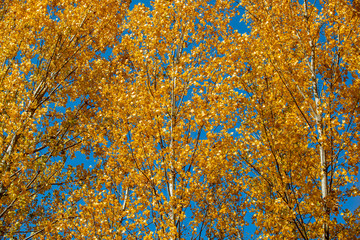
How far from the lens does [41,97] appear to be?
766 centimetres

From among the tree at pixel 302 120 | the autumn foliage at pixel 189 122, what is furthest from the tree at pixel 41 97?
the tree at pixel 302 120

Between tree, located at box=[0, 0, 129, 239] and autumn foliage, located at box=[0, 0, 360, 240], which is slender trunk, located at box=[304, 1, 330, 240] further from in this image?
tree, located at box=[0, 0, 129, 239]

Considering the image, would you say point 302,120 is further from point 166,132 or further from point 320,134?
point 166,132

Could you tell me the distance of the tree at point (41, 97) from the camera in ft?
21.2

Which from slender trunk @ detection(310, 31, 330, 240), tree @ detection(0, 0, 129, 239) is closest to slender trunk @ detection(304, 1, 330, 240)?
slender trunk @ detection(310, 31, 330, 240)

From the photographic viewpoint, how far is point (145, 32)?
6.61 meters

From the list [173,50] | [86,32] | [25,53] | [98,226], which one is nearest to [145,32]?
[173,50]

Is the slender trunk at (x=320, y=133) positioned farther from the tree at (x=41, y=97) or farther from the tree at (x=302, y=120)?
the tree at (x=41, y=97)

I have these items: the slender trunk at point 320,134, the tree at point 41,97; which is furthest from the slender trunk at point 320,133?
the tree at point 41,97

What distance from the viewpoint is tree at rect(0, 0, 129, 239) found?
648 cm

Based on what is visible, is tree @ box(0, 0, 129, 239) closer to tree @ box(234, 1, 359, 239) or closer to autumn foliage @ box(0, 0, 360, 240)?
autumn foliage @ box(0, 0, 360, 240)

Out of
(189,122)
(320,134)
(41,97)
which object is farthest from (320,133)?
(41,97)

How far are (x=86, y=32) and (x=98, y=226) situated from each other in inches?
202

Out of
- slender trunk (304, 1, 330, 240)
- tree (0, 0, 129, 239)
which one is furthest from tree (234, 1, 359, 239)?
tree (0, 0, 129, 239)
